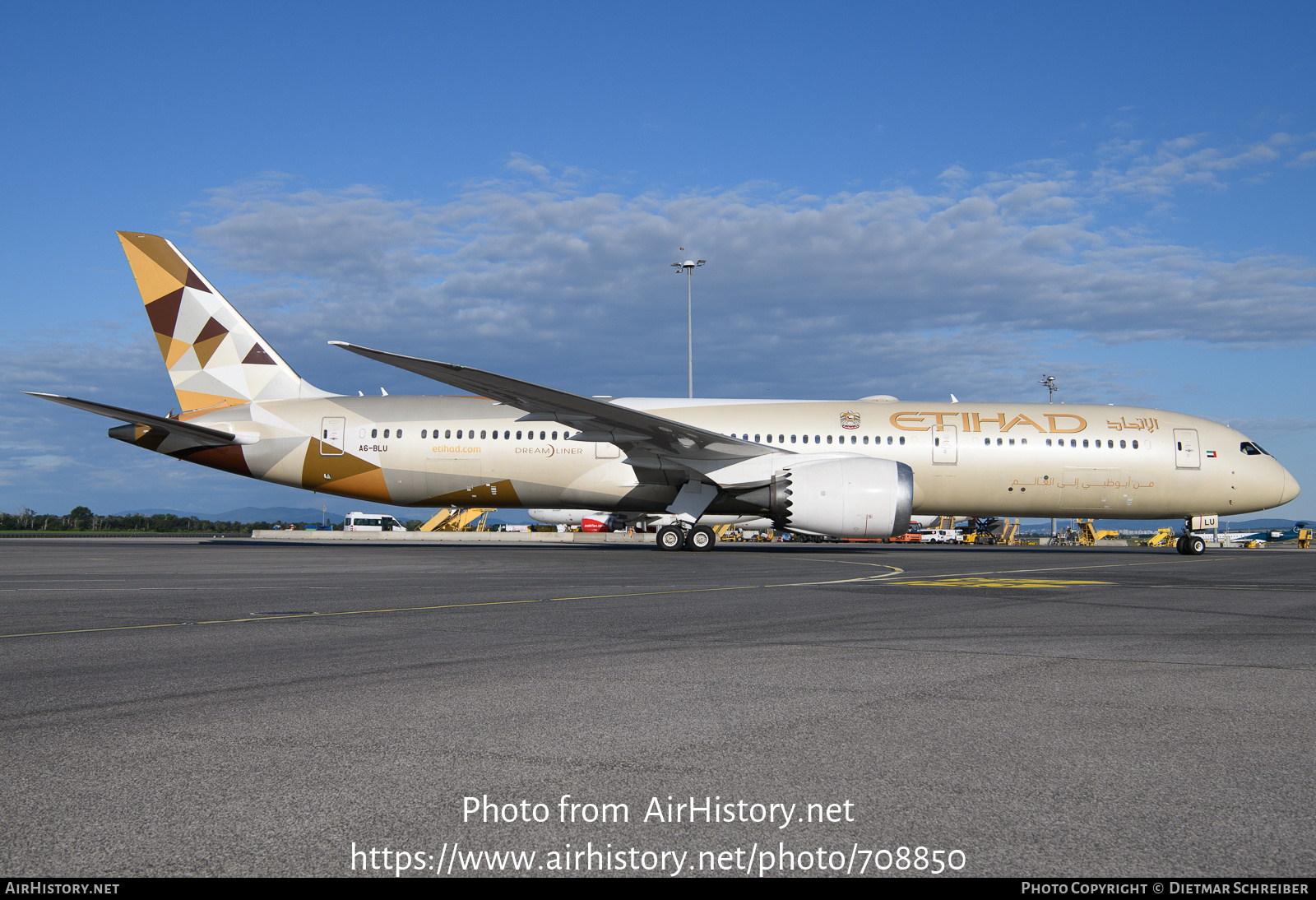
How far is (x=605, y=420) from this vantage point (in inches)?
790

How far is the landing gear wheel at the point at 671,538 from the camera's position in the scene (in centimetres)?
2189

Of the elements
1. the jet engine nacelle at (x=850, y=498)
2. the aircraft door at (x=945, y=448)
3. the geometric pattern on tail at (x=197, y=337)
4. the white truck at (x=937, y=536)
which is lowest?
the white truck at (x=937, y=536)

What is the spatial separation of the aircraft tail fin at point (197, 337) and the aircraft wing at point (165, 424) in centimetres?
142

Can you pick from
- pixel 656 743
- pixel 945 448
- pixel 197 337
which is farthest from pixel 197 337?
pixel 656 743

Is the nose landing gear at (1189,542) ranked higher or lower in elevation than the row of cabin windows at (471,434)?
lower

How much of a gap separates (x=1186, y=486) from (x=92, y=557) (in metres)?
27.2

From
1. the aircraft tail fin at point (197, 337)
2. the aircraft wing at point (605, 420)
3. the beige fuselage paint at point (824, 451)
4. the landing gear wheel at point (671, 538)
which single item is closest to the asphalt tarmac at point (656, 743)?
the aircraft wing at point (605, 420)

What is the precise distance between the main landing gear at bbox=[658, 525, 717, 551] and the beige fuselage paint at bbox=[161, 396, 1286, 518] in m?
1.23

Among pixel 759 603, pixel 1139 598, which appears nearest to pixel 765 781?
pixel 759 603

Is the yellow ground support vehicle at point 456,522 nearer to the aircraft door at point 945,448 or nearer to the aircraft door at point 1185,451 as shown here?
the aircraft door at point 945,448

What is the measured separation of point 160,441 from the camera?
74.8 ft

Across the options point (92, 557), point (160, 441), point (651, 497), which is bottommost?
point (92, 557)

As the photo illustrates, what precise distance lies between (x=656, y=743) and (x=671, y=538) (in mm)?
18375

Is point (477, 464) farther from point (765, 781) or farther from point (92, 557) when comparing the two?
point (765, 781)
